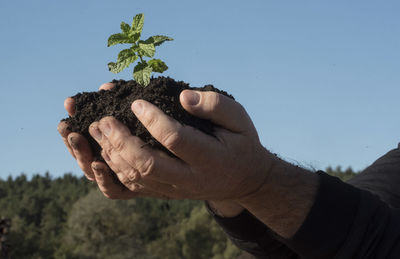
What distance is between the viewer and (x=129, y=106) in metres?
2.83

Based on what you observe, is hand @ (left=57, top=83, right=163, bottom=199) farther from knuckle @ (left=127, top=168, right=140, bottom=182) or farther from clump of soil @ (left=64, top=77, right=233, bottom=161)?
knuckle @ (left=127, top=168, right=140, bottom=182)

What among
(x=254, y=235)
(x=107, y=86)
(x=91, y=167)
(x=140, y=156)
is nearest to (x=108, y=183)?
(x=91, y=167)

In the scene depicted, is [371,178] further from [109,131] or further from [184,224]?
[184,224]

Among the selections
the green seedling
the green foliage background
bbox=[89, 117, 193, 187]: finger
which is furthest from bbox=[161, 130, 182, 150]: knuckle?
the green foliage background

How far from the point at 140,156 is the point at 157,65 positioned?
1082mm

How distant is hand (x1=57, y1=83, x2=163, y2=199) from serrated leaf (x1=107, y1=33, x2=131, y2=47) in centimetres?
64

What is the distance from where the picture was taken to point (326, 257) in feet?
9.59

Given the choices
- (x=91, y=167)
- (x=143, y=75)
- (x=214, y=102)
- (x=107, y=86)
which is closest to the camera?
(x=214, y=102)

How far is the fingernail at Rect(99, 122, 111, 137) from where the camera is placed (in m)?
2.60

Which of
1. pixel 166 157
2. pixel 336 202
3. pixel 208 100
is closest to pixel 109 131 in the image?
pixel 166 157

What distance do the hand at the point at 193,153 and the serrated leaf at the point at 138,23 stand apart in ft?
2.79

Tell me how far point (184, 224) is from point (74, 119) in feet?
162

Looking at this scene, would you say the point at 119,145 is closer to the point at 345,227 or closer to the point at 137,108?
the point at 137,108

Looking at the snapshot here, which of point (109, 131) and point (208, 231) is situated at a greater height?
point (109, 131)
